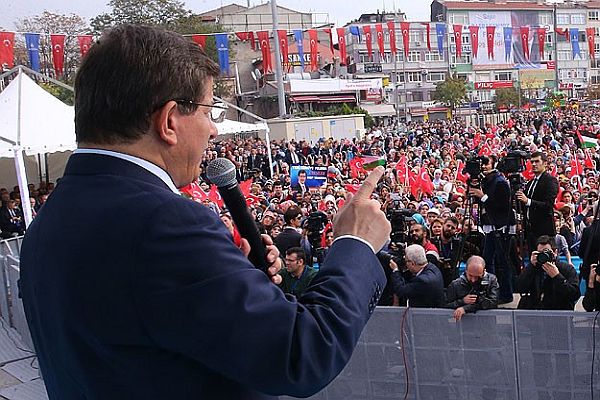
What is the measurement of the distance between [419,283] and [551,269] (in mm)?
983

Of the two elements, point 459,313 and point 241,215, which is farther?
point 459,313

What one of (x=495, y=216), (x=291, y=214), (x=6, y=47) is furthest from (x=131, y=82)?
(x=6, y=47)

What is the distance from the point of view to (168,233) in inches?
42.0

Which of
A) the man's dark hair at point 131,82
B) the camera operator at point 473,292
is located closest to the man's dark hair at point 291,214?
the camera operator at point 473,292

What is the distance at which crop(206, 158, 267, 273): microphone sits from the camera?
1480 millimetres

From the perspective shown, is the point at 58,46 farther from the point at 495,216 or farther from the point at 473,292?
the point at 473,292

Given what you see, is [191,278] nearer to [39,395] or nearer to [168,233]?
[168,233]

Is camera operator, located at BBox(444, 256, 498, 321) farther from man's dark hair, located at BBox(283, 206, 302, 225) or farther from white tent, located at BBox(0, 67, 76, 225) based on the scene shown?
white tent, located at BBox(0, 67, 76, 225)

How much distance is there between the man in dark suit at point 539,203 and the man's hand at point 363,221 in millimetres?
6338

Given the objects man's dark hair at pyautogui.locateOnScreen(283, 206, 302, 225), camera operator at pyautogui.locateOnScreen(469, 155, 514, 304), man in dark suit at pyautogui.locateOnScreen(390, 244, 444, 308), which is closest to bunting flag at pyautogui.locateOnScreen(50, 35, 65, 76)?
man's dark hair at pyautogui.locateOnScreen(283, 206, 302, 225)

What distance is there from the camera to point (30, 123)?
11.4 meters

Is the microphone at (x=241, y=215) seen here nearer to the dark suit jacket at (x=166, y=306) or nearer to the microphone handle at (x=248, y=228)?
the microphone handle at (x=248, y=228)

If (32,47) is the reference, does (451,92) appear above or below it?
below

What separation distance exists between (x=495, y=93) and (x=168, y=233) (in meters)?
74.9
